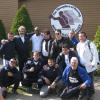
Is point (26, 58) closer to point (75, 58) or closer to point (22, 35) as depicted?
point (22, 35)

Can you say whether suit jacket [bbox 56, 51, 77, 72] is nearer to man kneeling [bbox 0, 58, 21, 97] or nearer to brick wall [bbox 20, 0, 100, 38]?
man kneeling [bbox 0, 58, 21, 97]

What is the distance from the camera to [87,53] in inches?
428

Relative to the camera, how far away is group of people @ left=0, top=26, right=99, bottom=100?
35.0ft

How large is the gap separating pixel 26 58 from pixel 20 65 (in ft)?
1.00

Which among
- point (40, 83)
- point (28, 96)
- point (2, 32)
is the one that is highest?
point (2, 32)

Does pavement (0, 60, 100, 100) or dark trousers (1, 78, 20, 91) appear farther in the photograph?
dark trousers (1, 78, 20, 91)

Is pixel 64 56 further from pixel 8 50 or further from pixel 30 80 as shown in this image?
pixel 8 50

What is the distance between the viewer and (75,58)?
10.4 m

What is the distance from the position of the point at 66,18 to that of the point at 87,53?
7.98 metres

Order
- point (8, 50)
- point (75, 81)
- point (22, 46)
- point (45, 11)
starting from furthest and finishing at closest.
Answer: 1. point (45, 11)
2. point (22, 46)
3. point (8, 50)
4. point (75, 81)

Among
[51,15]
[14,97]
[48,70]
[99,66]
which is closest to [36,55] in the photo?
[48,70]

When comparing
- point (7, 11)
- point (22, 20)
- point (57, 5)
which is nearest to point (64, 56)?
point (22, 20)

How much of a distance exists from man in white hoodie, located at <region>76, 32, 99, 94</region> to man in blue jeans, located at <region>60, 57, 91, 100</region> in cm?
35

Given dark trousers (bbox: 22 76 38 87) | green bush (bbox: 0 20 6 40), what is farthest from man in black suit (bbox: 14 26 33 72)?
green bush (bbox: 0 20 6 40)
